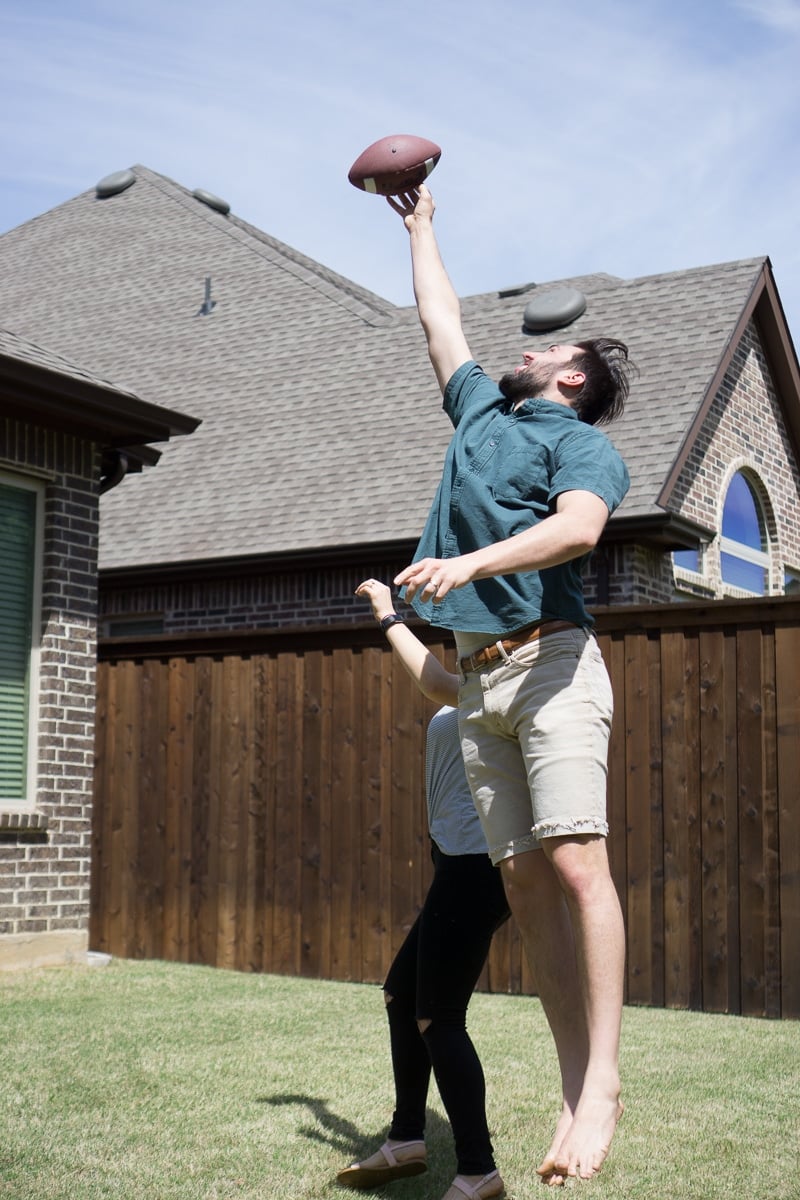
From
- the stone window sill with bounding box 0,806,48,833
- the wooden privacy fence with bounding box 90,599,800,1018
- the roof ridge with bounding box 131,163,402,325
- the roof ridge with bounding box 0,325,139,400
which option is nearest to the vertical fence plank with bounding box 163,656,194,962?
the wooden privacy fence with bounding box 90,599,800,1018

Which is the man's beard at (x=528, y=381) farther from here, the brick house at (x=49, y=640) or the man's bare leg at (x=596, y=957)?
the brick house at (x=49, y=640)

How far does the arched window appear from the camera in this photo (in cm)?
1395

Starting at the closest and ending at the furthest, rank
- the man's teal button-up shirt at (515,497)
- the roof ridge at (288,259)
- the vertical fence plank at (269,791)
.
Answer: the man's teal button-up shirt at (515,497) < the vertical fence plank at (269,791) < the roof ridge at (288,259)

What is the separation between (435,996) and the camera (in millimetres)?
3836

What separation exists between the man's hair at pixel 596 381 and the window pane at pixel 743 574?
10.3 meters

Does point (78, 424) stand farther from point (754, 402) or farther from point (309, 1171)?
point (754, 402)

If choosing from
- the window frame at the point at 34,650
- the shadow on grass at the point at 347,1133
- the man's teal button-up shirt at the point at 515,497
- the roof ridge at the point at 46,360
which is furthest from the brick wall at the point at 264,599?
the man's teal button-up shirt at the point at 515,497

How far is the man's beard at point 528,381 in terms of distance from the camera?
3707mm

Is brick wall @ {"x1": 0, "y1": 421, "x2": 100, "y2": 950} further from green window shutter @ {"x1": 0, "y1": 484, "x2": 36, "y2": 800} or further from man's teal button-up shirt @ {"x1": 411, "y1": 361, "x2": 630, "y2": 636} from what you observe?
man's teal button-up shirt @ {"x1": 411, "y1": 361, "x2": 630, "y2": 636}

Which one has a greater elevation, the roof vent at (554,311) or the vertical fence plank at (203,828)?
the roof vent at (554,311)

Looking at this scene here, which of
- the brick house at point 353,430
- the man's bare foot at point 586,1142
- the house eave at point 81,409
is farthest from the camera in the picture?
the brick house at point 353,430

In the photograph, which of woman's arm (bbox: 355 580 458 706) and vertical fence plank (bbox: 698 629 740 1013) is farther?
vertical fence plank (bbox: 698 629 740 1013)

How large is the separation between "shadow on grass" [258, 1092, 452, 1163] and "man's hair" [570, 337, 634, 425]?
223 centimetres

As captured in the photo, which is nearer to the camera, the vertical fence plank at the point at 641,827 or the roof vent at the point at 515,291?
the vertical fence plank at the point at 641,827
